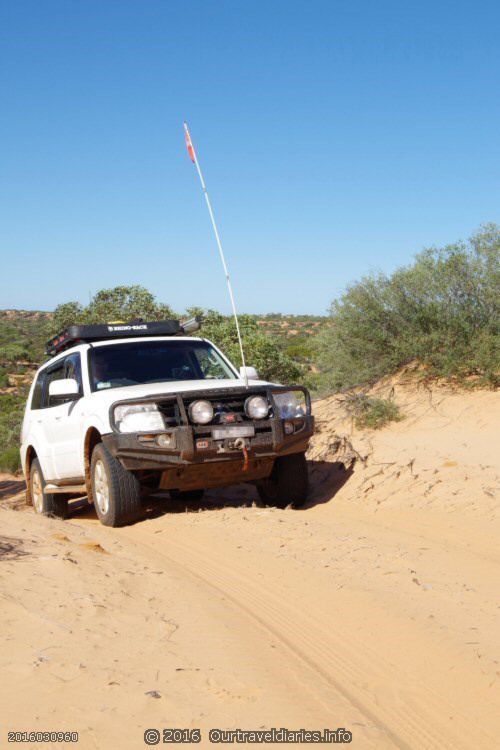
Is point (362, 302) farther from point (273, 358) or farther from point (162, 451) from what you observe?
point (162, 451)

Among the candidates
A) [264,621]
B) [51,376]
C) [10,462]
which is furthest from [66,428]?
[10,462]

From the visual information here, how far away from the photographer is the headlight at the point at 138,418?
23.8ft

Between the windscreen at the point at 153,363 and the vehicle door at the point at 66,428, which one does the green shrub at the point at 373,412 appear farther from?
the vehicle door at the point at 66,428

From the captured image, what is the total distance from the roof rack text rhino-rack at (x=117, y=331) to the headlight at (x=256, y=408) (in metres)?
1.89

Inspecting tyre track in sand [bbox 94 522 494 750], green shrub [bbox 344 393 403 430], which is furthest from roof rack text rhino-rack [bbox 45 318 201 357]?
green shrub [bbox 344 393 403 430]

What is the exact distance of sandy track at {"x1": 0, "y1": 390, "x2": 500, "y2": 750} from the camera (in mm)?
3234

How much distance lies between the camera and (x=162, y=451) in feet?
23.4

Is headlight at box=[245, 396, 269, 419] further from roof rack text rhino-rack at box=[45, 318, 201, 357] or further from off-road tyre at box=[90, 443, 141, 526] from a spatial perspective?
roof rack text rhino-rack at box=[45, 318, 201, 357]

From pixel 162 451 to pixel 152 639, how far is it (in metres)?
3.19

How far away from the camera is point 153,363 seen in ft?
28.3

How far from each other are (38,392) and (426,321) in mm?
6784

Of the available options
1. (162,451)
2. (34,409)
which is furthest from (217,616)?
(34,409)

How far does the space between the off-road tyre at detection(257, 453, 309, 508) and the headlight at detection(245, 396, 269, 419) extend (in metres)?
0.81

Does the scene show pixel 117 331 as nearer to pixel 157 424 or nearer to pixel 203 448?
pixel 157 424
